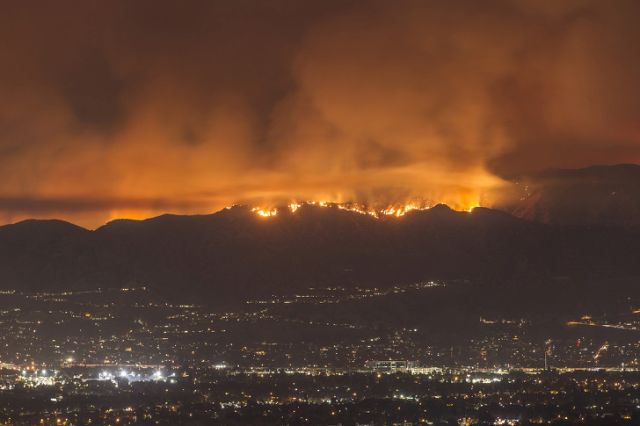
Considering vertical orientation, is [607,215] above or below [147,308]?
above

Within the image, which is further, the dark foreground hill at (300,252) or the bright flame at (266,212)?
the bright flame at (266,212)

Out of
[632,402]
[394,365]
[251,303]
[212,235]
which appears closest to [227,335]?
[251,303]

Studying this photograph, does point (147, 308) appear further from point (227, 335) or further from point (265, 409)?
point (265, 409)

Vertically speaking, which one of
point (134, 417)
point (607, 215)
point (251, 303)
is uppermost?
point (607, 215)

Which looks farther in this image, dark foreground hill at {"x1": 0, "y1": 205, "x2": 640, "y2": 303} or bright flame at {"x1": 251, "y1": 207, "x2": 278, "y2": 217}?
bright flame at {"x1": 251, "y1": 207, "x2": 278, "y2": 217}

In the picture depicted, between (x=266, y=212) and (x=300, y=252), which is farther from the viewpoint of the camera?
(x=266, y=212)

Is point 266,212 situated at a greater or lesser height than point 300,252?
greater

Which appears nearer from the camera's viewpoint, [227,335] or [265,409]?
[265,409]

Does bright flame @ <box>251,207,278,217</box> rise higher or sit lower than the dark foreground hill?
higher
